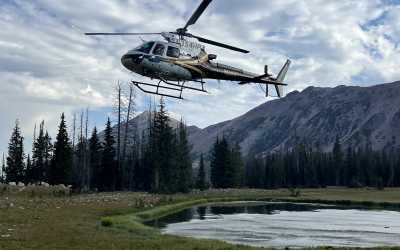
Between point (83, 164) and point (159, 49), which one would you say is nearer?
point (159, 49)

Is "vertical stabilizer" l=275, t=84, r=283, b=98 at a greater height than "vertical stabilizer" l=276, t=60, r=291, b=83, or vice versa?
"vertical stabilizer" l=276, t=60, r=291, b=83

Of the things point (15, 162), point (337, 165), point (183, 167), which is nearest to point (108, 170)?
point (183, 167)

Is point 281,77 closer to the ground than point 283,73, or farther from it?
closer to the ground

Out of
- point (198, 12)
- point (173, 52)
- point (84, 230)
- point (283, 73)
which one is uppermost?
point (283, 73)

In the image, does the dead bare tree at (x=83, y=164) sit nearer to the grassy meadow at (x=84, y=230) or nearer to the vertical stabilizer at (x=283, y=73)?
the grassy meadow at (x=84, y=230)

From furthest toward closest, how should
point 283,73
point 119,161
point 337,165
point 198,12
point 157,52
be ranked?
point 337,165 < point 119,161 < point 283,73 < point 157,52 < point 198,12

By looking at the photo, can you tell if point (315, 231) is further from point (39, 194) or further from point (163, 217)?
point (39, 194)

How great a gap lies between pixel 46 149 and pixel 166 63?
206 feet

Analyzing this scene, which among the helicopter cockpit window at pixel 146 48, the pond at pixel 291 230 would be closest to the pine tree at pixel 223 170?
the pond at pixel 291 230

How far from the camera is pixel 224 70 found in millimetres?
28016

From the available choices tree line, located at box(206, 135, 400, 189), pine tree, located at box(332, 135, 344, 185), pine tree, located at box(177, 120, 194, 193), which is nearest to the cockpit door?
pine tree, located at box(177, 120, 194, 193)

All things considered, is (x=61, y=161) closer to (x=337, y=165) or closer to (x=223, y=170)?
(x=223, y=170)

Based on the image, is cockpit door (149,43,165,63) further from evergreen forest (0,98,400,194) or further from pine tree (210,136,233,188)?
pine tree (210,136,233,188)

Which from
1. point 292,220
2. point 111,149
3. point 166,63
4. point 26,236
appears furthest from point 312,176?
point 26,236
